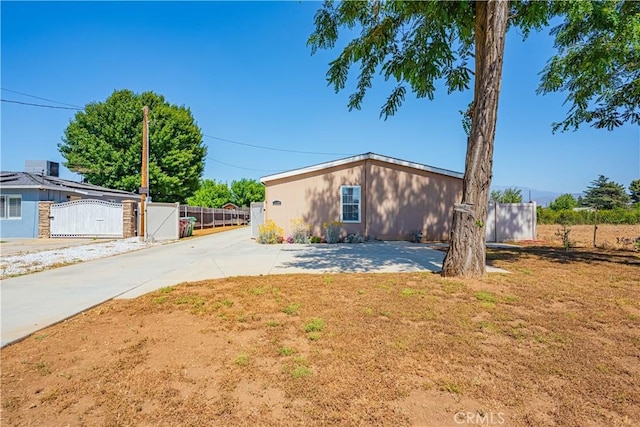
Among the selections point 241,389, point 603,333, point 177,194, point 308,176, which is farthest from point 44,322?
point 177,194

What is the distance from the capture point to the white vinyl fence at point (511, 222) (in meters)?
14.0

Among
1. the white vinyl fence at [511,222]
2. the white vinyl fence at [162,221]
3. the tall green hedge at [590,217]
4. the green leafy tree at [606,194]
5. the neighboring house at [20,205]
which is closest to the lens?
the white vinyl fence at [511,222]

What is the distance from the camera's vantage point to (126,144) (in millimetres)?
23328

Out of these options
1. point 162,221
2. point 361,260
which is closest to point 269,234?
point 361,260

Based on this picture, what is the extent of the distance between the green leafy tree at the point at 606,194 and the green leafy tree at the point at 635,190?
0.60 m

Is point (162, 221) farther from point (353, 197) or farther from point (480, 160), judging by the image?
point (480, 160)

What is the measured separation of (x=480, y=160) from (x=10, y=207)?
21424mm

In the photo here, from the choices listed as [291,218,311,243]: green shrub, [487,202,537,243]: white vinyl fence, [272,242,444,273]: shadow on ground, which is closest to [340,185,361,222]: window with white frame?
[291,218,311,243]: green shrub

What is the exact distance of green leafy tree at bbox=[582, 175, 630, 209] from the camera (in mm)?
33969

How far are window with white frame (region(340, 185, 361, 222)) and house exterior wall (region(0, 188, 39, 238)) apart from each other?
15.6 meters

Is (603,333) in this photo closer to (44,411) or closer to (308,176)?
(44,411)

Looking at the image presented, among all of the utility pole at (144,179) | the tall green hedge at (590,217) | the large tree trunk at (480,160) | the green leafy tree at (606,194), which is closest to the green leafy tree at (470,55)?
the large tree trunk at (480,160)

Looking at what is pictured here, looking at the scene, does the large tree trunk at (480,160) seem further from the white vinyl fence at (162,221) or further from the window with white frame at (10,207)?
the window with white frame at (10,207)

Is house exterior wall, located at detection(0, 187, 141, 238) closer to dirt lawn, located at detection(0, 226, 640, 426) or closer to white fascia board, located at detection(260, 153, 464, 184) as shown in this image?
white fascia board, located at detection(260, 153, 464, 184)
